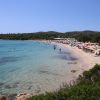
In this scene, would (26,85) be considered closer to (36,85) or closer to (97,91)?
(36,85)

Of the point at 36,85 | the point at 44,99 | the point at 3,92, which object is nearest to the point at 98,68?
the point at 36,85

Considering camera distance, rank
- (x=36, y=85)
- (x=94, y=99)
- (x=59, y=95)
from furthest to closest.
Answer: (x=36, y=85) < (x=59, y=95) < (x=94, y=99)

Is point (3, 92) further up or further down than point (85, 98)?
further down

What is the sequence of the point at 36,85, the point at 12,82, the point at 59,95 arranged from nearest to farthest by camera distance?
the point at 59,95
the point at 36,85
the point at 12,82

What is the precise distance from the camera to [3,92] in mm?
18812

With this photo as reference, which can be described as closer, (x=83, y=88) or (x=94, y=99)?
(x=94, y=99)

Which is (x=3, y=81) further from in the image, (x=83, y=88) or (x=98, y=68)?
(x=83, y=88)

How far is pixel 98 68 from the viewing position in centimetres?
1831

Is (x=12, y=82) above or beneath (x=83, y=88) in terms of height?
beneath

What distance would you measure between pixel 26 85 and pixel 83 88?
38.1 feet

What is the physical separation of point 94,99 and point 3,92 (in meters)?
10.7

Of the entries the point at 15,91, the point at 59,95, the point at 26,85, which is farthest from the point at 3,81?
the point at 59,95

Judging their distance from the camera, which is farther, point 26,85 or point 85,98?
point 26,85

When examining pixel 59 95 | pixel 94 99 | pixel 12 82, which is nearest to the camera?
pixel 94 99
